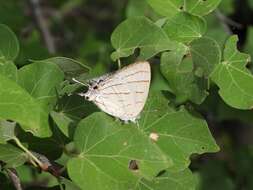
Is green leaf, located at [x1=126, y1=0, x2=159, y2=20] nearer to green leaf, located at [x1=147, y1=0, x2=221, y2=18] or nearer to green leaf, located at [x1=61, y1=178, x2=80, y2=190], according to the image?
green leaf, located at [x1=147, y1=0, x2=221, y2=18]

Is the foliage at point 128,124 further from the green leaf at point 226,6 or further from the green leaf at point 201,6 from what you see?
the green leaf at point 226,6

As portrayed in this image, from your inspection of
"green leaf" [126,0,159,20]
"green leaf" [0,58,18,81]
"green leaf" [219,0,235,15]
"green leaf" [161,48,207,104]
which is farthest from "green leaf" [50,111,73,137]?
"green leaf" [219,0,235,15]

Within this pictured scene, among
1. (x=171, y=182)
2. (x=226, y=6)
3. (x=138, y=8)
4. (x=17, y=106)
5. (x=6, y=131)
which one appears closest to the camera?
(x=17, y=106)

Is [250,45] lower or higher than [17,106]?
lower

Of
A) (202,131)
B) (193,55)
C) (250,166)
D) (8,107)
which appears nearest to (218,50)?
(193,55)

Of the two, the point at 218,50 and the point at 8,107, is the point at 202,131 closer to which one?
the point at 218,50

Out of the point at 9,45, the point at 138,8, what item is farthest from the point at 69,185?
the point at 138,8

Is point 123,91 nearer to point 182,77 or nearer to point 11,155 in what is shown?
point 182,77
